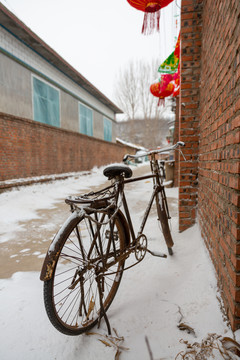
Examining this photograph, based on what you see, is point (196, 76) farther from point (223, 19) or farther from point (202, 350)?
point (202, 350)

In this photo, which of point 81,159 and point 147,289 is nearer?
point 147,289

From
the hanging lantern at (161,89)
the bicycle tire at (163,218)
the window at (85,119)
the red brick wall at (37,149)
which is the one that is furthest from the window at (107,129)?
the bicycle tire at (163,218)

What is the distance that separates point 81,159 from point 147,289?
9108 mm

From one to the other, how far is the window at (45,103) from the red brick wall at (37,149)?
679 mm

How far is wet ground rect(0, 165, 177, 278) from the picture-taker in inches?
98.4

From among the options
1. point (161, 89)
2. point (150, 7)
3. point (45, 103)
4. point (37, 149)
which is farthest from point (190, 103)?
point (45, 103)

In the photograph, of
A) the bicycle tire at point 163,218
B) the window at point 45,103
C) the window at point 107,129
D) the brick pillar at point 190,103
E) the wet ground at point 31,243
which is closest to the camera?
the bicycle tire at point 163,218

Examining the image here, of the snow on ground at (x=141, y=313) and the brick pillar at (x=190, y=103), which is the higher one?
the brick pillar at (x=190, y=103)

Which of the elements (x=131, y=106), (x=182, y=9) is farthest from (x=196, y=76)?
(x=131, y=106)

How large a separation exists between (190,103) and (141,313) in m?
2.34

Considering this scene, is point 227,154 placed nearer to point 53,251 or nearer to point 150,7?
point 53,251

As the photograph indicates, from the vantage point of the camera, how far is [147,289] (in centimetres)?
193

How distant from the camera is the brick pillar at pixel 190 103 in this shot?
2691 millimetres

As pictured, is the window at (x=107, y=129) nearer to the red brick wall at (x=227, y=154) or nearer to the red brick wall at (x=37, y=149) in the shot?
the red brick wall at (x=37, y=149)
